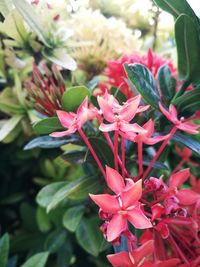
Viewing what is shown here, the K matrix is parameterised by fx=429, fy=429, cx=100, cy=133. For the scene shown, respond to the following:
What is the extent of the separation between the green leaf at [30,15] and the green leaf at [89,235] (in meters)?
0.29

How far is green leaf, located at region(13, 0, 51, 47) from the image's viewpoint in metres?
0.51

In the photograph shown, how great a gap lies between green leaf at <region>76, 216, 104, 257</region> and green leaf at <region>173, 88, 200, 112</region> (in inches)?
10.1

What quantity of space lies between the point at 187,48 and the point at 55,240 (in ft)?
1.29

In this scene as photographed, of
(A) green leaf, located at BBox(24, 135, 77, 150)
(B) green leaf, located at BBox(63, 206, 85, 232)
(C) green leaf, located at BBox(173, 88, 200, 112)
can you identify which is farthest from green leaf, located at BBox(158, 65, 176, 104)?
(B) green leaf, located at BBox(63, 206, 85, 232)

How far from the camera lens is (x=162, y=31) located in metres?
0.95

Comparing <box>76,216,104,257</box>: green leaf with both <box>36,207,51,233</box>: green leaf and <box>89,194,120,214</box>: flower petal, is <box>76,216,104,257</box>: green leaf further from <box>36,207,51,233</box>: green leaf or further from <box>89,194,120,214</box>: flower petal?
<box>89,194,120,214</box>: flower petal

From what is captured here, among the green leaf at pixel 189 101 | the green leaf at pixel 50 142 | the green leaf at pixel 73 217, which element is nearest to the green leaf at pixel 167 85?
the green leaf at pixel 189 101

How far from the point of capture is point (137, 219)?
0.36 meters

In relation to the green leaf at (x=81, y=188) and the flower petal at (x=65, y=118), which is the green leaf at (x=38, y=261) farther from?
the flower petal at (x=65, y=118)

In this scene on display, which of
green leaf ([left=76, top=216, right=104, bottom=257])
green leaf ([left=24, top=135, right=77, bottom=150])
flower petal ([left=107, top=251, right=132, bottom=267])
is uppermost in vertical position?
flower petal ([left=107, top=251, right=132, bottom=267])

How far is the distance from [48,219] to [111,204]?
40 centimetres

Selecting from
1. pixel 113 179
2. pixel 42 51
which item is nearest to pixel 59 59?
pixel 42 51

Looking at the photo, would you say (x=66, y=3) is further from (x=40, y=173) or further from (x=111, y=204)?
(x=111, y=204)

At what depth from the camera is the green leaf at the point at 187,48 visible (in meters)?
0.46
